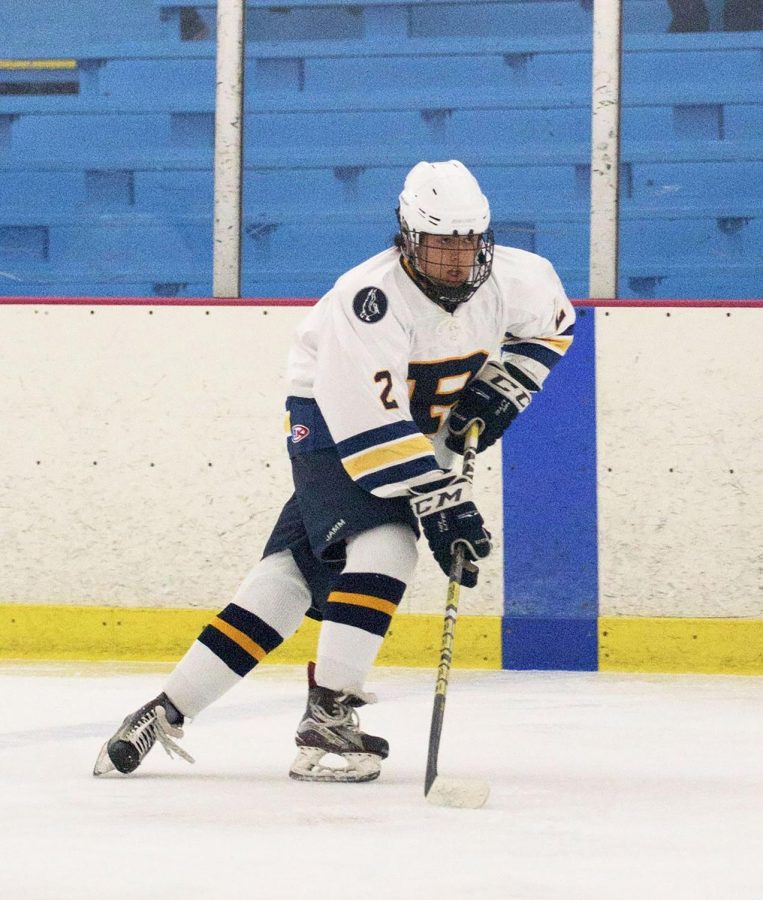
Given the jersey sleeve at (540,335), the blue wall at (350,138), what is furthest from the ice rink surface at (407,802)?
the blue wall at (350,138)

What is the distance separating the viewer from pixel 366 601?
8.45 feet

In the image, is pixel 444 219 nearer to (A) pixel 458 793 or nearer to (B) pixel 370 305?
(B) pixel 370 305

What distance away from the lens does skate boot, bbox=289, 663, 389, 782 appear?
8.59ft

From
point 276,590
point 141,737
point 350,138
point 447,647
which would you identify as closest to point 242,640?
point 276,590

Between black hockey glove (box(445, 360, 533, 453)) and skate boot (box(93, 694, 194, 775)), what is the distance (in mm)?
628

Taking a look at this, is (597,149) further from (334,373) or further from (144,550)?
(334,373)

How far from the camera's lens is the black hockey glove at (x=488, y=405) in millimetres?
2752

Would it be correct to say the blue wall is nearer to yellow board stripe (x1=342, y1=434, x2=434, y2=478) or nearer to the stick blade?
yellow board stripe (x1=342, y1=434, x2=434, y2=478)

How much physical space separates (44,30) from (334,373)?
4.95 metres

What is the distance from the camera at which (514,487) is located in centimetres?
402

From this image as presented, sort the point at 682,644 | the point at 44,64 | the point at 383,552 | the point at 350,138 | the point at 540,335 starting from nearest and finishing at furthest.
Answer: the point at 383,552 → the point at 540,335 → the point at 682,644 → the point at 350,138 → the point at 44,64

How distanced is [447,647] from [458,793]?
0.34m

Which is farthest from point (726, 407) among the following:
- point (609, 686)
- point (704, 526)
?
point (609, 686)

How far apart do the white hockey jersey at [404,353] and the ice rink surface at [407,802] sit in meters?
0.49
